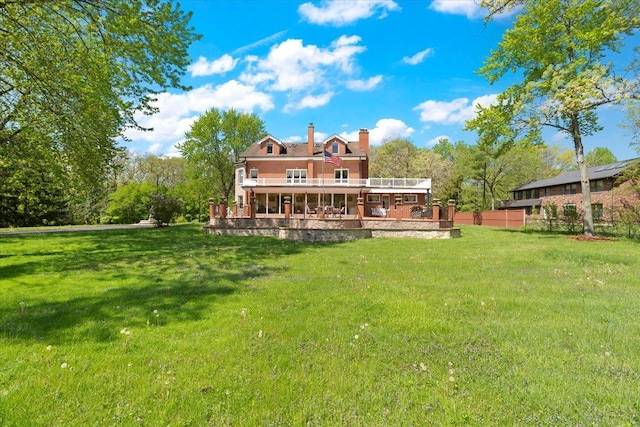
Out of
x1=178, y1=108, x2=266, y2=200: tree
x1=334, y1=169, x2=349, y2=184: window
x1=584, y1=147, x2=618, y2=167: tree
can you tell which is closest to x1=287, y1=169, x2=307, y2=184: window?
x1=334, y1=169, x2=349, y2=184: window

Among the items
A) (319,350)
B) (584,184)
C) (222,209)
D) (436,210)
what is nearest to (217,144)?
(222,209)

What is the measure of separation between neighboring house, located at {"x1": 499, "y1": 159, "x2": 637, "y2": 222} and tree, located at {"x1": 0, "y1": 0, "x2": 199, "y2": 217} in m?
26.2

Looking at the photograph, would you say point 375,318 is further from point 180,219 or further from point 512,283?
point 180,219

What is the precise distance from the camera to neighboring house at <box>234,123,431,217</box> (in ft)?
103

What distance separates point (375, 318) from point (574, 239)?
61.1 feet

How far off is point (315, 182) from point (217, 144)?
2163cm

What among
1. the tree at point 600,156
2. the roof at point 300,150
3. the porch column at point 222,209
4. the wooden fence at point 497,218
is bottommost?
the wooden fence at point 497,218

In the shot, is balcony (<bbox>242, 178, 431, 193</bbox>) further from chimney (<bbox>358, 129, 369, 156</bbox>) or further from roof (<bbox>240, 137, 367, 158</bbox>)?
chimney (<bbox>358, 129, 369, 156</bbox>)

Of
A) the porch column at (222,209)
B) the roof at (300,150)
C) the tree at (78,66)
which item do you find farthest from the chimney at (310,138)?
the tree at (78,66)

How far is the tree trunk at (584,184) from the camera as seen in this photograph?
18.8m

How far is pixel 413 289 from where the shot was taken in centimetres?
674

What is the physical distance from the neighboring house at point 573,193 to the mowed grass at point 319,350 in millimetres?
22334

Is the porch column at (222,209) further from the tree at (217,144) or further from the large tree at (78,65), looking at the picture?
the tree at (217,144)

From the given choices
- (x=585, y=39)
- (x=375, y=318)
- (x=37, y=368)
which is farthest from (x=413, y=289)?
(x=585, y=39)
